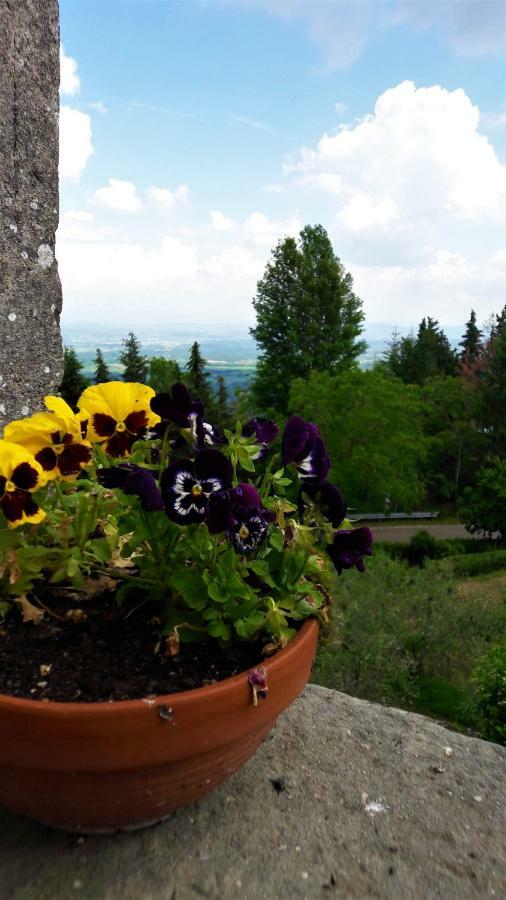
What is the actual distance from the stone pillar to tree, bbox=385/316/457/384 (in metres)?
40.4

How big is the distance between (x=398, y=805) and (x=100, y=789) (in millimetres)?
954

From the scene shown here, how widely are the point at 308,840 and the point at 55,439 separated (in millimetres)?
1242

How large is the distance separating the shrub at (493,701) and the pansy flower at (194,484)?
4.47m

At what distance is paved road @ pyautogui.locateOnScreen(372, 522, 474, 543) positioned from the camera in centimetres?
3104

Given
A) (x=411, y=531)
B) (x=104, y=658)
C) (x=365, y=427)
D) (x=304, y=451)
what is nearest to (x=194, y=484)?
(x=304, y=451)

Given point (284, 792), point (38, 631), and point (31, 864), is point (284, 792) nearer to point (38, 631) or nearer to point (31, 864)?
point (31, 864)

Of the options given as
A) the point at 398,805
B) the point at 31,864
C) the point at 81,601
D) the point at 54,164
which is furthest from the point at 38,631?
the point at 54,164

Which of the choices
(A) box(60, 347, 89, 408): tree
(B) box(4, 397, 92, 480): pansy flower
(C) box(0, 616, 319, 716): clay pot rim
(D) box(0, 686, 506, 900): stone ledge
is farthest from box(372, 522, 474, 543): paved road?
(C) box(0, 616, 319, 716): clay pot rim

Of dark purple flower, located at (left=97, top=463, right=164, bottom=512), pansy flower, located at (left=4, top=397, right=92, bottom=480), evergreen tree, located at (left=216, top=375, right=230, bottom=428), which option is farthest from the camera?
evergreen tree, located at (left=216, top=375, right=230, bottom=428)

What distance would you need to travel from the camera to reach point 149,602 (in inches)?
78.5

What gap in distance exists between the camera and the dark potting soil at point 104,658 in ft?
5.35

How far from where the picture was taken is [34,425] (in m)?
1.84

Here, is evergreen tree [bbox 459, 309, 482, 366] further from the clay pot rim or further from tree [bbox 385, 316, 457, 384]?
the clay pot rim

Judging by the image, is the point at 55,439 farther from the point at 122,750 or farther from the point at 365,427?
the point at 365,427
